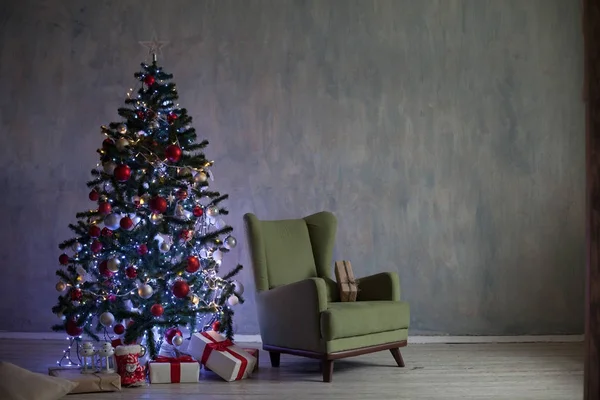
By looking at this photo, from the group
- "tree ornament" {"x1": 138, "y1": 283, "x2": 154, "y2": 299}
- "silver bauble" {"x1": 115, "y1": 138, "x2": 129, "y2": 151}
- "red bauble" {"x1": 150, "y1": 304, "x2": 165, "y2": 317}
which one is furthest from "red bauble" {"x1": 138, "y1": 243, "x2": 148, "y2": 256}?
"silver bauble" {"x1": 115, "y1": 138, "x2": 129, "y2": 151}

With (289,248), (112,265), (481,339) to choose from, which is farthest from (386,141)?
(112,265)

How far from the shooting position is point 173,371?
4246 mm

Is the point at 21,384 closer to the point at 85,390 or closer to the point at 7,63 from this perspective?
the point at 85,390

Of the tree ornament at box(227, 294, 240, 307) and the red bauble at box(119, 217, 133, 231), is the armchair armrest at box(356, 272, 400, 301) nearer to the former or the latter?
Result: the tree ornament at box(227, 294, 240, 307)

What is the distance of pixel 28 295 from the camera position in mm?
5949

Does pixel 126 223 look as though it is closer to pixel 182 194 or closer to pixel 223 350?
pixel 182 194

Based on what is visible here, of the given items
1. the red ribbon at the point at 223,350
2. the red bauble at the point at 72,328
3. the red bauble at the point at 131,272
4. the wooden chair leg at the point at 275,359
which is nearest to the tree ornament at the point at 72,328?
the red bauble at the point at 72,328

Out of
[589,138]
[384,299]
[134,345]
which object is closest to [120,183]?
[134,345]

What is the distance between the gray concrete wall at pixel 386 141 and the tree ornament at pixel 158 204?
1411 mm

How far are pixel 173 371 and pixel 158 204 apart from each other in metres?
0.99

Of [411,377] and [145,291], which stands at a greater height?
[145,291]

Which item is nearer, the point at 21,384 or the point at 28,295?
the point at 21,384

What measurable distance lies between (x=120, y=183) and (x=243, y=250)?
1.50 metres

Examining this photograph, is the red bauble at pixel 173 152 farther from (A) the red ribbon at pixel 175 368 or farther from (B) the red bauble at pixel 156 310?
(A) the red ribbon at pixel 175 368
